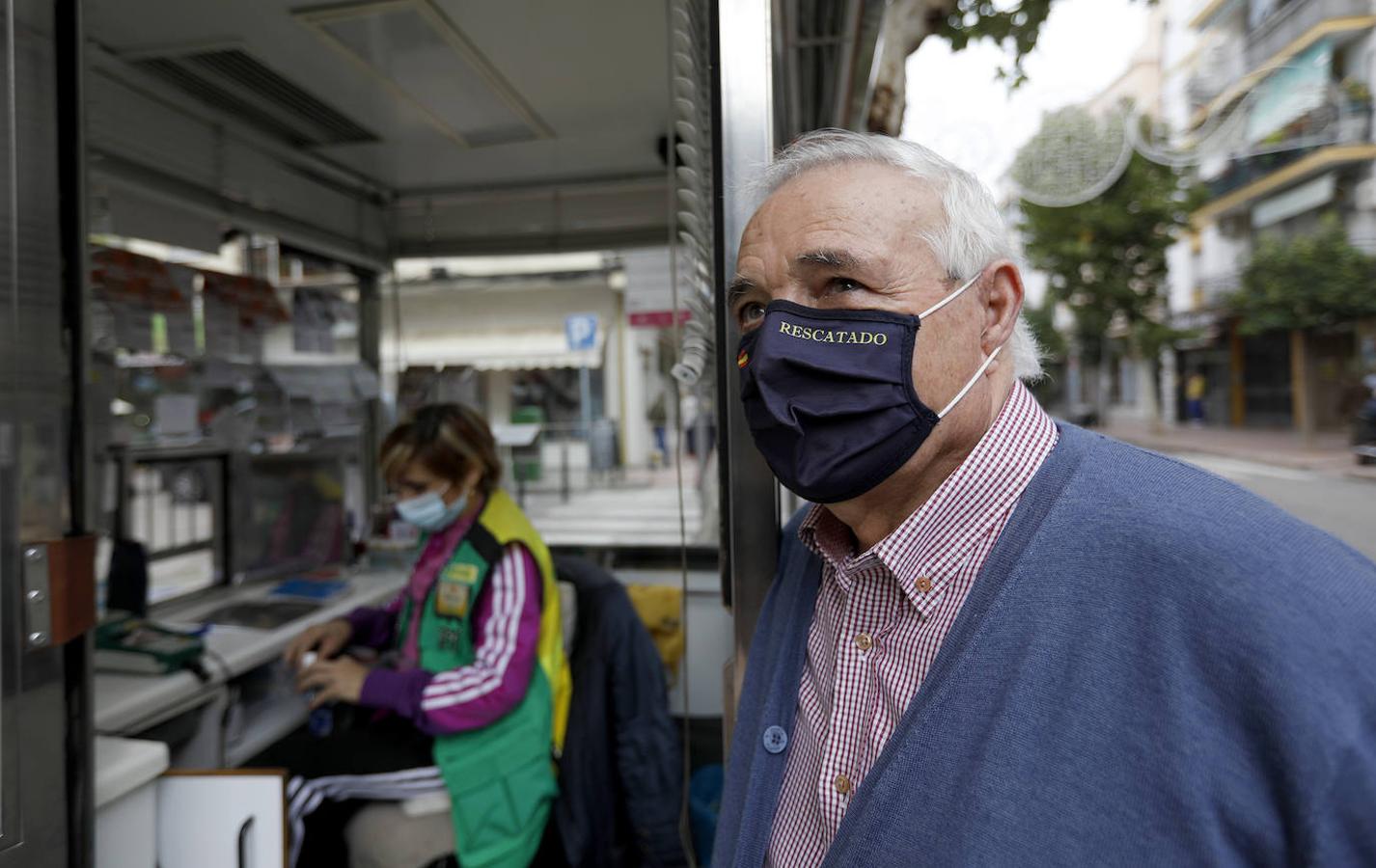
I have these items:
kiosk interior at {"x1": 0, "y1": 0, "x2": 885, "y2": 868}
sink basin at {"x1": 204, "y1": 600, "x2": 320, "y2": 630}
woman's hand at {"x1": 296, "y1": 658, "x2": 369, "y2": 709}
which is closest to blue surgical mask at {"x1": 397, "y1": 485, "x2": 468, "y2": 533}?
woman's hand at {"x1": 296, "y1": 658, "x2": 369, "y2": 709}

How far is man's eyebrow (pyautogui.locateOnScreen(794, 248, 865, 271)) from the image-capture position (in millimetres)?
857

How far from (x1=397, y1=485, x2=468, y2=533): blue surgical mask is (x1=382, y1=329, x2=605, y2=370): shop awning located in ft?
5.98

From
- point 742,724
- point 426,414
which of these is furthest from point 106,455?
point 742,724

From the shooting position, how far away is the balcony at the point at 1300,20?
5.85 metres

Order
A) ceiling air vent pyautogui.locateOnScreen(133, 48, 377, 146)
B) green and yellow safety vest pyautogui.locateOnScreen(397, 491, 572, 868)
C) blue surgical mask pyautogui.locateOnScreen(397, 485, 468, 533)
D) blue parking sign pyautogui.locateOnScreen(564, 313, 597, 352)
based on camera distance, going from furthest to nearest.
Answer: blue parking sign pyautogui.locateOnScreen(564, 313, 597, 352), ceiling air vent pyautogui.locateOnScreen(133, 48, 377, 146), blue surgical mask pyautogui.locateOnScreen(397, 485, 468, 533), green and yellow safety vest pyautogui.locateOnScreen(397, 491, 572, 868)

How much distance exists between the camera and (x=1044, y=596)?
73 cm

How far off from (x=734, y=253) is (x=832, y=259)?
227 millimetres

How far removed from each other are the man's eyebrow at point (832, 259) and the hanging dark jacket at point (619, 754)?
154cm

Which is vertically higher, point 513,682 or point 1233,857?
point 1233,857

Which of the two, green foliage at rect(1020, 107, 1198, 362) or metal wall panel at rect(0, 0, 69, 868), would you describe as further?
green foliage at rect(1020, 107, 1198, 362)

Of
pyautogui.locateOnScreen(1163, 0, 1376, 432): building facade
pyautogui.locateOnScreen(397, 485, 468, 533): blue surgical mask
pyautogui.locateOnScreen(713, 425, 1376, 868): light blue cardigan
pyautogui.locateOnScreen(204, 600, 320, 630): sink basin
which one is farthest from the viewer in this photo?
pyautogui.locateOnScreen(1163, 0, 1376, 432): building facade

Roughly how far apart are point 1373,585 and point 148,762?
1.79 meters

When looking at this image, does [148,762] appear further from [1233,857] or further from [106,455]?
[106,455]

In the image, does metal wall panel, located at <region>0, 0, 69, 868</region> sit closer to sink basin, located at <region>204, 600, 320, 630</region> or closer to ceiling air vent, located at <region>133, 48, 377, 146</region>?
ceiling air vent, located at <region>133, 48, 377, 146</region>
